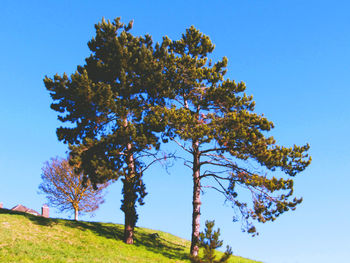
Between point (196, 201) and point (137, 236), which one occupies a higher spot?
point (196, 201)

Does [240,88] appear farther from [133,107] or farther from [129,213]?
[129,213]

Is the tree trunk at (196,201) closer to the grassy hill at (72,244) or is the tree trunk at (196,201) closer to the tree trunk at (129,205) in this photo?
the grassy hill at (72,244)

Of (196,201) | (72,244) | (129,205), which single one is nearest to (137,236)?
(129,205)

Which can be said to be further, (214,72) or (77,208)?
(77,208)

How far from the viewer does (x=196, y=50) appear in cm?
2605

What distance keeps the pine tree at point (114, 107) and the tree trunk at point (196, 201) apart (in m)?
3.23

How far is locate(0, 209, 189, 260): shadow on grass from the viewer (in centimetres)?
2328

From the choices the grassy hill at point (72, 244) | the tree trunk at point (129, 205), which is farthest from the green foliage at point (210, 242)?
the tree trunk at point (129, 205)

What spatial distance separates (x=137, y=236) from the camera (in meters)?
26.2

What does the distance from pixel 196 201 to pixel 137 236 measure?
19.7 feet

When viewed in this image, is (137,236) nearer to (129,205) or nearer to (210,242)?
(129,205)

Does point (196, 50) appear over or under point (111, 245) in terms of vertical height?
over

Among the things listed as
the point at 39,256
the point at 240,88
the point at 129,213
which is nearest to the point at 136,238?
the point at 129,213

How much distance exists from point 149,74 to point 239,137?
8.00 m
